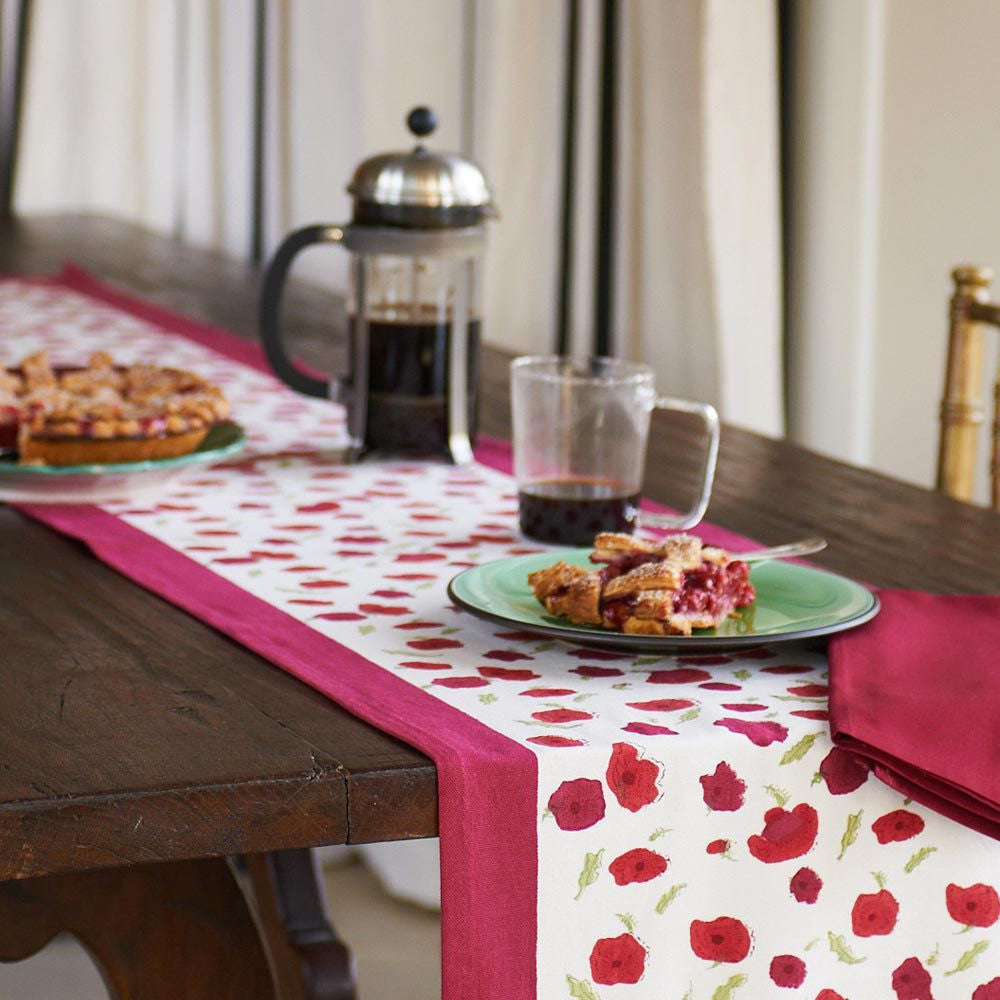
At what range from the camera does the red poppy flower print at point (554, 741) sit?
0.80 meters

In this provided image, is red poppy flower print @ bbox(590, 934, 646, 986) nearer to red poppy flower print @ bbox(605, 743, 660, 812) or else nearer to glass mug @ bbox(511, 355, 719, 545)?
red poppy flower print @ bbox(605, 743, 660, 812)

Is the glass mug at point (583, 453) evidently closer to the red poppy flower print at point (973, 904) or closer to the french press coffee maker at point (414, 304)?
the french press coffee maker at point (414, 304)

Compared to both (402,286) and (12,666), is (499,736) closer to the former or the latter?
(12,666)

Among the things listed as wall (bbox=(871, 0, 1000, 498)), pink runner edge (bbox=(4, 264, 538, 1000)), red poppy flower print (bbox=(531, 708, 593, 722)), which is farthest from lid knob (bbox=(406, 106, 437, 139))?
wall (bbox=(871, 0, 1000, 498))

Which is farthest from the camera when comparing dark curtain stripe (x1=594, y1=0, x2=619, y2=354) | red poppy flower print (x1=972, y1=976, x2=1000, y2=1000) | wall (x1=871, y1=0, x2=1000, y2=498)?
dark curtain stripe (x1=594, y1=0, x2=619, y2=354)

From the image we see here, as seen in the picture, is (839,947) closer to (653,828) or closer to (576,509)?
(653,828)

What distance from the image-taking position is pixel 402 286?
1453 mm

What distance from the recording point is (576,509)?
119cm

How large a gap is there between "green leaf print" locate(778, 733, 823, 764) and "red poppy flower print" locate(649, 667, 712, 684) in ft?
0.29

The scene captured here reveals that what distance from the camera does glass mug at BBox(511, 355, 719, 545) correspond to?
1199mm

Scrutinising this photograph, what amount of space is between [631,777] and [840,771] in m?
0.11

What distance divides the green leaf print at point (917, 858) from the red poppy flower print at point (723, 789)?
9 cm

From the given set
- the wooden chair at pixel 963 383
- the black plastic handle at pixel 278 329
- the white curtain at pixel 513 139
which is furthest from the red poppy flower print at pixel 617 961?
the white curtain at pixel 513 139

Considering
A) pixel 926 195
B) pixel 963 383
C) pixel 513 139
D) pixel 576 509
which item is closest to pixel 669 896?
pixel 576 509
